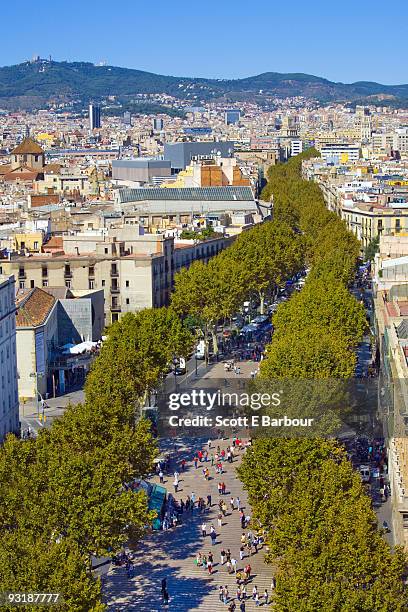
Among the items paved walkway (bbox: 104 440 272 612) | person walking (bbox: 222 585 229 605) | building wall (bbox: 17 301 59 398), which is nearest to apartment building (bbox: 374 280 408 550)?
paved walkway (bbox: 104 440 272 612)

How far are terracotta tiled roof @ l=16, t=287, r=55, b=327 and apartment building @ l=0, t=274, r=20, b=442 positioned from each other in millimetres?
6751

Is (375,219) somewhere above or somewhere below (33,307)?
below

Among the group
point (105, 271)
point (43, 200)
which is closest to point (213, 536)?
point (105, 271)

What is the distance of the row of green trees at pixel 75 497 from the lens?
3250cm

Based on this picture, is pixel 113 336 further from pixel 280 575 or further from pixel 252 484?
pixel 280 575

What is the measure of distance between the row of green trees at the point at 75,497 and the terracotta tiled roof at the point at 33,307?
13926 millimetres

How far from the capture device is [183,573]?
4175 centimetres

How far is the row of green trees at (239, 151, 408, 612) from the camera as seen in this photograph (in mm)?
32500

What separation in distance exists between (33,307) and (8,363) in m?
10.9

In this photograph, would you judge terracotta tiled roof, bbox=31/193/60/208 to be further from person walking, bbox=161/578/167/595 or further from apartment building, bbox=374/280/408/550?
person walking, bbox=161/578/167/595

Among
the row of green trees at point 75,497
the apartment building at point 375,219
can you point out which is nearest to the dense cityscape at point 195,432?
the row of green trees at point 75,497

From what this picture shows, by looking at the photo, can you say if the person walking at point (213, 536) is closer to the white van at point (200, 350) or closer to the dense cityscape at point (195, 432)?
the dense cityscape at point (195, 432)

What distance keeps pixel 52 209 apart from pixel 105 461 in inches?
3483

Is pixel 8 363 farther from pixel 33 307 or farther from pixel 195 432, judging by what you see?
pixel 33 307
